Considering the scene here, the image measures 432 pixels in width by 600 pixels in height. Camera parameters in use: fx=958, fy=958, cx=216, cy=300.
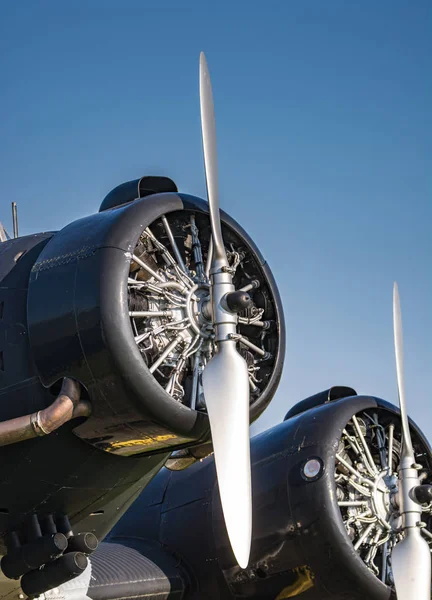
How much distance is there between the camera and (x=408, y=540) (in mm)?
10281

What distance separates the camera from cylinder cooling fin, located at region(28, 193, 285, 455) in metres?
7.19

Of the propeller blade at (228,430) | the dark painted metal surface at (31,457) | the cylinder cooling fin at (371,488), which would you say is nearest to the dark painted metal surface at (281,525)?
the cylinder cooling fin at (371,488)

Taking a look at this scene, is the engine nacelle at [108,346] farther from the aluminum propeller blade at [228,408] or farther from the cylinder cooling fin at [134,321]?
the aluminum propeller blade at [228,408]

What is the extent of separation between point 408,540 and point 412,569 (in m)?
0.33

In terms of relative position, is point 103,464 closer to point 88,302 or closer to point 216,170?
point 88,302

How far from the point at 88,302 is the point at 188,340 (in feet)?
2.99

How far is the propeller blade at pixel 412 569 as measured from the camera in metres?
10.1

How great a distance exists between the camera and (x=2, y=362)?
7.79 m

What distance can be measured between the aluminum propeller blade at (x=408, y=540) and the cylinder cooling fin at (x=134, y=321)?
2875 millimetres

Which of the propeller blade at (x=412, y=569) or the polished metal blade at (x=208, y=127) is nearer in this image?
the polished metal blade at (x=208, y=127)

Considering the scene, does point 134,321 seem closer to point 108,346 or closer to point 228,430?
point 108,346

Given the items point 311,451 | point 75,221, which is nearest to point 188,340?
point 75,221

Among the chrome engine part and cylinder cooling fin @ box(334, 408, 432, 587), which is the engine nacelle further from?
cylinder cooling fin @ box(334, 408, 432, 587)

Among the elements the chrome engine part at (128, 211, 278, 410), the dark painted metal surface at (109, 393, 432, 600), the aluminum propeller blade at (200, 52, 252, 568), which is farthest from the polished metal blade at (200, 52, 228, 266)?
the dark painted metal surface at (109, 393, 432, 600)
